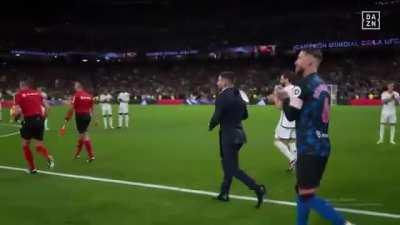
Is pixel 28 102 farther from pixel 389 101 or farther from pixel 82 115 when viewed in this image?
pixel 389 101

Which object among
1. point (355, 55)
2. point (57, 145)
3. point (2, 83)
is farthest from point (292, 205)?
point (2, 83)

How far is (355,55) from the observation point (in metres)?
61.0

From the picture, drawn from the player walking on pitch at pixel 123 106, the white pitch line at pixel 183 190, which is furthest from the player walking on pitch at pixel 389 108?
the player walking on pitch at pixel 123 106

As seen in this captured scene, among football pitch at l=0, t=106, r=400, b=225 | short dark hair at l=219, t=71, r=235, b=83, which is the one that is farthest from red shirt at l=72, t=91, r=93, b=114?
short dark hair at l=219, t=71, r=235, b=83

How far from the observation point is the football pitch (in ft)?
27.8

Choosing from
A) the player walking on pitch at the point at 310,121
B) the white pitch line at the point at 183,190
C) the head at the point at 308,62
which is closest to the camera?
the player walking on pitch at the point at 310,121

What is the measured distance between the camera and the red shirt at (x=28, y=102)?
12656 millimetres

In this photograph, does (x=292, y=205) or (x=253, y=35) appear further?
(x=253, y=35)

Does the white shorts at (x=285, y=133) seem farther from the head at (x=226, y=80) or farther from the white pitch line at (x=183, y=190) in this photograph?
the head at (x=226, y=80)

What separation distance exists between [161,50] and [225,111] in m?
62.3

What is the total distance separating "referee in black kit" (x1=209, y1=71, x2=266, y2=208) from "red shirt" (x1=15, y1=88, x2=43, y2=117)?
567 cm

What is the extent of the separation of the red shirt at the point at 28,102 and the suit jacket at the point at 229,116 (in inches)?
223

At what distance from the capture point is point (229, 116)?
8984mm

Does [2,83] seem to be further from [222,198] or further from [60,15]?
[222,198]
